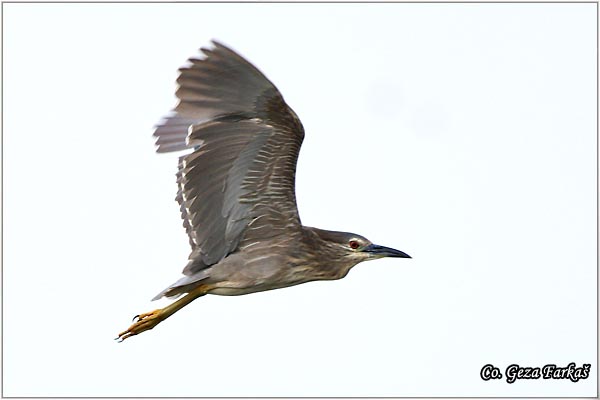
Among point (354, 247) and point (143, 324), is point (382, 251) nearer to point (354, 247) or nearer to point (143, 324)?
point (354, 247)

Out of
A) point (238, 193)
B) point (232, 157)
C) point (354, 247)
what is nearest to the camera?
point (232, 157)

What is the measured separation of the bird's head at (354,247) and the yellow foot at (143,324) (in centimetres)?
154

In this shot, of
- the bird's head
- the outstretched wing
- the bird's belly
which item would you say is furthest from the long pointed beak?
the bird's belly

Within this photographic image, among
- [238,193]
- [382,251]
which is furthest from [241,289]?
[382,251]

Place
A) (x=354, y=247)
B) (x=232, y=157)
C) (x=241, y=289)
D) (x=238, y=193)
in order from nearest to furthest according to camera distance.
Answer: (x=232, y=157)
(x=238, y=193)
(x=241, y=289)
(x=354, y=247)

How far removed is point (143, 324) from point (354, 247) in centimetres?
195

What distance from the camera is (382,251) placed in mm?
11312

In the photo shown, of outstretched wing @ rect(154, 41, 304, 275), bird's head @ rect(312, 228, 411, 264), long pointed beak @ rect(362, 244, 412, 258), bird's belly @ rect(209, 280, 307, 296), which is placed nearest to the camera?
outstretched wing @ rect(154, 41, 304, 275)

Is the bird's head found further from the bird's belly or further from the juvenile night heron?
the bird's belly

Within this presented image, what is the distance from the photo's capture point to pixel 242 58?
9664 mm

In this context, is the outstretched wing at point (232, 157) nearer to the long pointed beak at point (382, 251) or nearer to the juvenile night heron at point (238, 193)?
the juvenile night heron at point (238, 193)

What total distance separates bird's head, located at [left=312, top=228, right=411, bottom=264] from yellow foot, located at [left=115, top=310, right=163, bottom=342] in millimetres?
1543

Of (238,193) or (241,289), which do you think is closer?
(238,193)

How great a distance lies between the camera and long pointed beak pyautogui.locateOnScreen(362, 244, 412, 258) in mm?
11297
